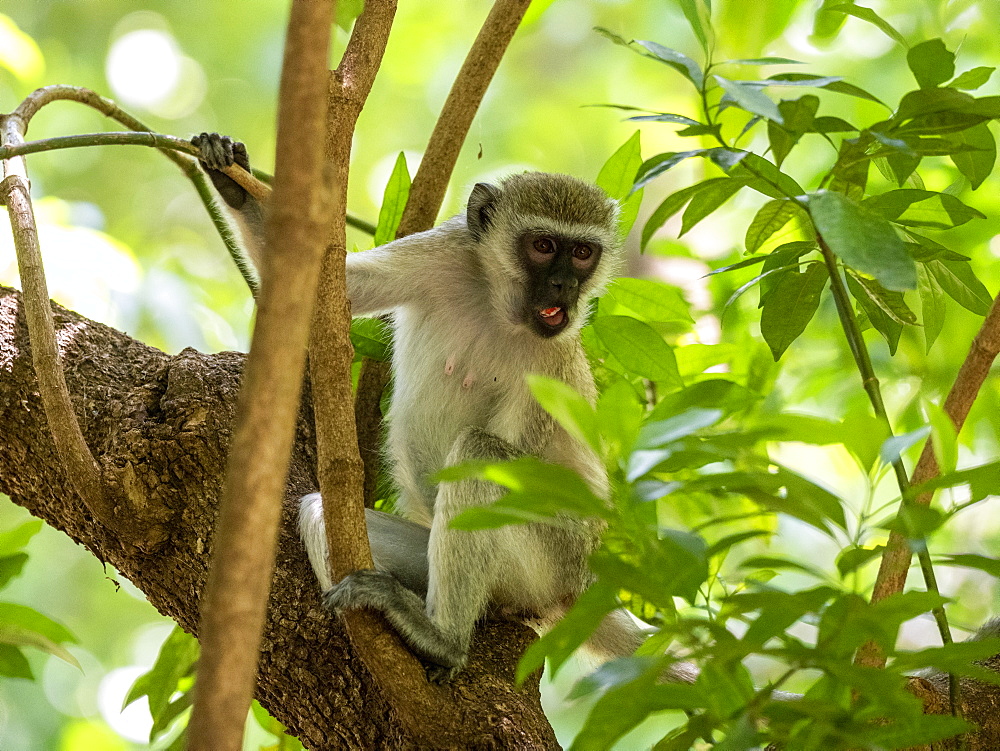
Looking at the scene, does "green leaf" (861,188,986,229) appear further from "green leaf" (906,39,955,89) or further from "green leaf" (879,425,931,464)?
"green leaf" (879,425,931,464)

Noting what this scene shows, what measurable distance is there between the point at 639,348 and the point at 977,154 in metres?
1.30

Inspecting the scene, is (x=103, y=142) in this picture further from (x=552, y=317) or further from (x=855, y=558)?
(x=855, y=558)

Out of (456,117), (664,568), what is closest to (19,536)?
(456,117)

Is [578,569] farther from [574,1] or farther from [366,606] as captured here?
[574,1]

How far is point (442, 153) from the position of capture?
427cm

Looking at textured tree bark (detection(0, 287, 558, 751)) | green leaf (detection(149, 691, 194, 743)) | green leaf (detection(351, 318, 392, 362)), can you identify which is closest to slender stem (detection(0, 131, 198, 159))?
textured tree bark (detection(0, 287, 558, 751))

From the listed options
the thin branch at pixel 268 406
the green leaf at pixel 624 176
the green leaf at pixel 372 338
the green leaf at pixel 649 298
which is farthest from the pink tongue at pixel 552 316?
the thin branch at pixel 268 406

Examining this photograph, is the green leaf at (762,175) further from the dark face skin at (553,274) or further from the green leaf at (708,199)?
the dark face skin at (553,274)

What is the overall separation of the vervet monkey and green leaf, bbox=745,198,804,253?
1206 millimetres

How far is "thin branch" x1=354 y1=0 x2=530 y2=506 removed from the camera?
4156 millimetres

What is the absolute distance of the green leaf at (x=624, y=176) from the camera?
3.80 meters

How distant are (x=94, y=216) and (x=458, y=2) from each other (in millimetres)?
5965

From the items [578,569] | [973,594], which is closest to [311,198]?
[578,569]

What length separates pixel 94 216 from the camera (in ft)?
27.4
